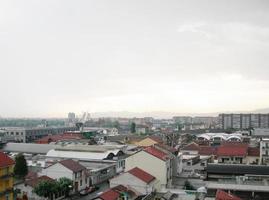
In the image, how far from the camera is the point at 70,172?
17.2m

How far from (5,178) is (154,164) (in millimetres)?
7534

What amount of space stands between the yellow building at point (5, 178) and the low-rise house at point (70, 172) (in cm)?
492

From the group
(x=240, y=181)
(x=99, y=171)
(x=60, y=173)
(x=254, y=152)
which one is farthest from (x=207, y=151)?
(x=60, y=173)

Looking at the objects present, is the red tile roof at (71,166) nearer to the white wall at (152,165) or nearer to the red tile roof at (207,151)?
the white wall at (152,165)

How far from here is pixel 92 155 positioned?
23.0m

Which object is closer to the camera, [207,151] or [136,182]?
[136,182]

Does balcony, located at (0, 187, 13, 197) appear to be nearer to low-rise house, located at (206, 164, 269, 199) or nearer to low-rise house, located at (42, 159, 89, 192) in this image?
low-rise house, located at (42, 159, 89, 192)

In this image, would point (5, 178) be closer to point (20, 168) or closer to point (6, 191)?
point (6, 191)

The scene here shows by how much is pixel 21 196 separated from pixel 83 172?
370 centimetres

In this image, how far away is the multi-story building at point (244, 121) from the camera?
2803 inches

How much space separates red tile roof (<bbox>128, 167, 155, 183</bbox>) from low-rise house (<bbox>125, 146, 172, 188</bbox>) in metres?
0.71

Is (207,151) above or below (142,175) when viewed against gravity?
below

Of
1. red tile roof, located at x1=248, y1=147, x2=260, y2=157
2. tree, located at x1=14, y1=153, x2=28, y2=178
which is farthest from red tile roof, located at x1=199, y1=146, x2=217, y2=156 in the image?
tree, located at x1=14, y1=153, x2=28, y2=178

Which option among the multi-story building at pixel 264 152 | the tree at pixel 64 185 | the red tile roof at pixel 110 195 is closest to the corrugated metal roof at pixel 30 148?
the tree at pixel 64 185
